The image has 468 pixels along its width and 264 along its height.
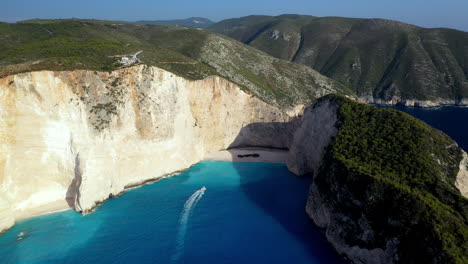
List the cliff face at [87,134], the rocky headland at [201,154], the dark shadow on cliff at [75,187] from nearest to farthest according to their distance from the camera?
the rocky headland at [201,154], the cliff face at [87,134], the dark shadow on cliff at [75,187]

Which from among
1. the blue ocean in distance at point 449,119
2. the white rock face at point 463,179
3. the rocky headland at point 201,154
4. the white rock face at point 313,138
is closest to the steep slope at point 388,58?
the blue ocean in distance at point 449,119

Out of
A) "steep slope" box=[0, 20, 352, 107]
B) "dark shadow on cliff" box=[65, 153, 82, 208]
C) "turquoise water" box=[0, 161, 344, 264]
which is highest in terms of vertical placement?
"steep slope" box=[0, 20, 352, 107]

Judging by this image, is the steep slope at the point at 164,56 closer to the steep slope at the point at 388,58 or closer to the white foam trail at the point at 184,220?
the white foam trail at the point at 184,220

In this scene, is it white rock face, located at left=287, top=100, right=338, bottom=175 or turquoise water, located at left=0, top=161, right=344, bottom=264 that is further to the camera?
white rock face, located at left=287, top=100, right=338, bottom=175

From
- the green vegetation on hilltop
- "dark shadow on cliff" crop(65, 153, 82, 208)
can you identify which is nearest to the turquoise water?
"dark shadow on cliff" crop(65, 153, 82, 208)

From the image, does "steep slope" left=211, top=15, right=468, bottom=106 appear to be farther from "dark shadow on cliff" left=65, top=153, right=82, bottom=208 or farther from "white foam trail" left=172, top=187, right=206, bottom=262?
"dark shadow on cliff" left=65, top=153, right=82, bottom=208

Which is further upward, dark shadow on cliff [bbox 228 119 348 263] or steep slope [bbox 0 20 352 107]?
steep slope [bbox 0 20 352 107]

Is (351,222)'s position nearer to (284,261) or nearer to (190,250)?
(284,261)

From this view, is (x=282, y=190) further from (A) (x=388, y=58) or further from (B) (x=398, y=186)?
(A) (x=388, y=58)
